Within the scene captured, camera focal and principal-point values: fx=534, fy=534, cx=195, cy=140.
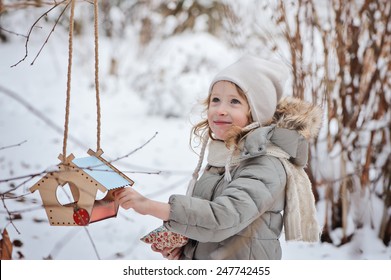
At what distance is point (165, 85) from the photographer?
241 inches

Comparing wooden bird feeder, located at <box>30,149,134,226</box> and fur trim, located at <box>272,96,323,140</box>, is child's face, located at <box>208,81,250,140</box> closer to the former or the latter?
fur trim, located at <box>272,96,323,140</box>

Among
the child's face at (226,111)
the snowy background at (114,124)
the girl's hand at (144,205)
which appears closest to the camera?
the girl's hand at (144,205)

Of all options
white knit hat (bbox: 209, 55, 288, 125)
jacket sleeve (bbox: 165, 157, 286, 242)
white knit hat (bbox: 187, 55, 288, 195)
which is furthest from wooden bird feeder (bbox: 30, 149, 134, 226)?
white knit hat (bbox: 209, 55, 288, 125)

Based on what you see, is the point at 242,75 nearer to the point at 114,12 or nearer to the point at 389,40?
the point at 389,40

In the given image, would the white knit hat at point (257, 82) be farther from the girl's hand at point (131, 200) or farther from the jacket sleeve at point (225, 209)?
the girl's hand at point (131, 200)

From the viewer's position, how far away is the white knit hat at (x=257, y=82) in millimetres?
1683

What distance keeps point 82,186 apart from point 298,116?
701 mm

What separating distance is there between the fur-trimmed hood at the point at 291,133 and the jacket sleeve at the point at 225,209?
0.29 ft

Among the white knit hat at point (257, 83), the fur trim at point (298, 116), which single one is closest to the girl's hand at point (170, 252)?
the white knit hat at point (257, 83)

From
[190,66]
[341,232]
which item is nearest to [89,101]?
[190,66]

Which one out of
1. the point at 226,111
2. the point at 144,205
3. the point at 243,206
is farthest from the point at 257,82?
the point at 144,205

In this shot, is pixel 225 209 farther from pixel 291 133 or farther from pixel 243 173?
pixel 291 133

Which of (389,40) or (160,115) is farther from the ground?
(389,40)
